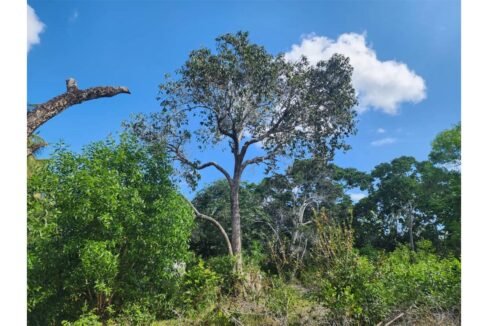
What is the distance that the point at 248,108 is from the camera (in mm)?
7035

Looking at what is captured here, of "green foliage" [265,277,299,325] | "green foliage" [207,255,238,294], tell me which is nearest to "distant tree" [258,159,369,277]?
"green foliage" [207,255,238,294]

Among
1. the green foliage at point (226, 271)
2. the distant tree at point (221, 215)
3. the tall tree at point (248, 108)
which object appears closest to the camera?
the green foliage at point (226, 271)

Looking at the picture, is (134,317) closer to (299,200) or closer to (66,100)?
(66,100)

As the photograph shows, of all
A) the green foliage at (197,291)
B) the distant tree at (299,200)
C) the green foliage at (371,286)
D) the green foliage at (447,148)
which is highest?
the green foliage at (447,148)

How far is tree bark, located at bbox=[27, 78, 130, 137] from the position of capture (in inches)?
127

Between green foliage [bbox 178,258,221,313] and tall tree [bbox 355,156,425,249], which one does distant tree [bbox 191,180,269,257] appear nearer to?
tall tree [bbox 355,156,425,249]

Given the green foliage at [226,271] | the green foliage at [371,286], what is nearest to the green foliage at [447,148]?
the green foliage at [226,271]

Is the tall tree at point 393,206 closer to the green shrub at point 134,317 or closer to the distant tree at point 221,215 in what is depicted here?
the distant tree at point 221,215

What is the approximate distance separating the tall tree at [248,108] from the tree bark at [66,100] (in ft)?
11.8

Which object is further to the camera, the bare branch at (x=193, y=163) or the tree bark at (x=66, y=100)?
the bare branch at (x=193, y=163)

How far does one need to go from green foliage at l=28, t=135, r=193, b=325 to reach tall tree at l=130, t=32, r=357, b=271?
2560 mm

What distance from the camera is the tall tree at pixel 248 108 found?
6953mm

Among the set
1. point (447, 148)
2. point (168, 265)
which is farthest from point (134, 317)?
point (447, 148)
